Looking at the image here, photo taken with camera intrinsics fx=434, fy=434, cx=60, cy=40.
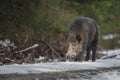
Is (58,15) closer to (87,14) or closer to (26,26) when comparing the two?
(26,26)

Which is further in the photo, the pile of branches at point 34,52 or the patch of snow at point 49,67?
the pile of branches at point 34,52

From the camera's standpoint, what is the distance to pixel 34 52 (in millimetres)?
11703

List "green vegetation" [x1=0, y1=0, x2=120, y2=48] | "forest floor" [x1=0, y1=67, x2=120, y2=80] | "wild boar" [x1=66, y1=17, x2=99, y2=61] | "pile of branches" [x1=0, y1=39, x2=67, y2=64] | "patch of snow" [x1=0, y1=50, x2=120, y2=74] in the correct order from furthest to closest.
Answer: "green vegetation" [x1=0, y1=0, x2=120, y2=48] < "pile of branches" [x1=0, y1=39, x2=67, y2=64] < "wild boar" [x1=66, y1=17, x2=99, y2=61] < "patch of snow" [x1=0, y1=50, x2=120, y2=74] < "forest floor" [x1=0, y1=67, x2=120, y2=80]

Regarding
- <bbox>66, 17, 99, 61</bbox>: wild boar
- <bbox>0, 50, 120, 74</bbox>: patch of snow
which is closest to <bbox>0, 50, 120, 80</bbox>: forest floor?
<bbox>0, 50, 120, 74</bbox>: patch of snow

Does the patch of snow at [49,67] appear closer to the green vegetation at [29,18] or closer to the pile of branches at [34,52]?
the pile of branches at [34,52]

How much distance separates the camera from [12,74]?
6656mm

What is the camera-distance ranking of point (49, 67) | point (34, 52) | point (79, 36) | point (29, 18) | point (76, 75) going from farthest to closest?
point (29, 18)
point (34, 52)
point (79, 36)
point (49, 67)
point (76, 75)

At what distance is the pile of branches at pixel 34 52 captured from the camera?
1055 centimetres

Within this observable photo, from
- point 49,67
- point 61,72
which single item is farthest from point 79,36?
point 61,72

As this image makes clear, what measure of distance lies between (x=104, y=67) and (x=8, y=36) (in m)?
4.76

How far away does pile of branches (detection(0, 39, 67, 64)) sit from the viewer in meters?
10.6

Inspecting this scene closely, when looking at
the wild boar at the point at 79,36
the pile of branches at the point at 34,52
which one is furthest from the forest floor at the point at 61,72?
the pile of branches at the point at 34,52

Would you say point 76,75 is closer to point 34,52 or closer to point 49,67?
point 49,67

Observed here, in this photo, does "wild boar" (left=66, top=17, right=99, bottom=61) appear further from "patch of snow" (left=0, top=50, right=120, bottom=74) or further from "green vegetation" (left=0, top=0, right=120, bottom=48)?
"green vegetation" (left=0, top=0, right=120, bottom=48)
